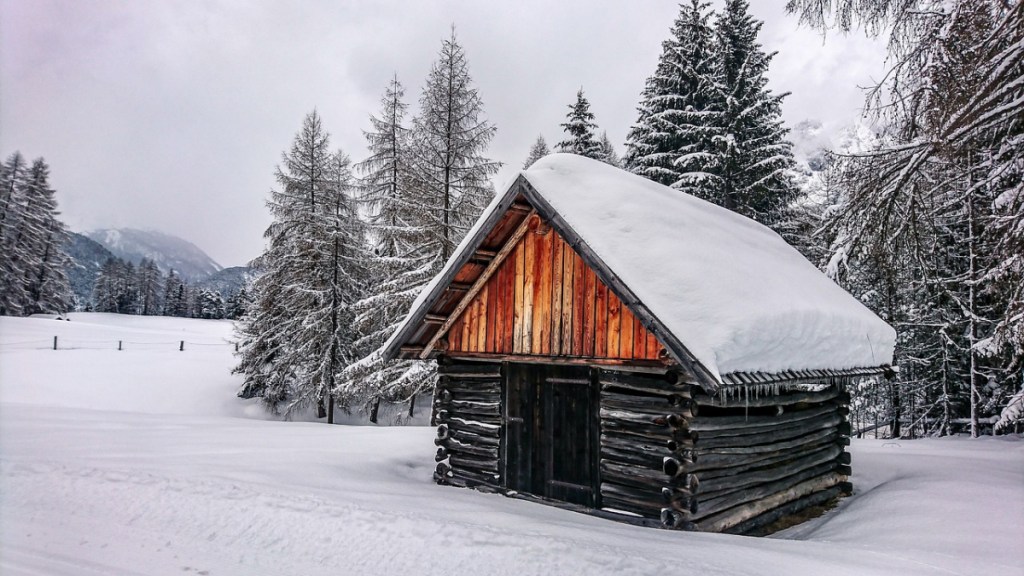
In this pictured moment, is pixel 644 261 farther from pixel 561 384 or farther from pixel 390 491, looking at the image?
pixel 390 491

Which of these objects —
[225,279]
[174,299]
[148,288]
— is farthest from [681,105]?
[225,279]

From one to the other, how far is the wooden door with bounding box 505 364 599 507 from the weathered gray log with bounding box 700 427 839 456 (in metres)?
1.84

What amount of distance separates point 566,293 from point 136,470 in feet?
23.0

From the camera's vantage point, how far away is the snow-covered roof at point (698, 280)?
769 cm

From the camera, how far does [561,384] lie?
9531 mm

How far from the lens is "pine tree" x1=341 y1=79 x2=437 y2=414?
18.3 metres

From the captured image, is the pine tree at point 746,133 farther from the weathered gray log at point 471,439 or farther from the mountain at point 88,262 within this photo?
the mountain at point 88,262

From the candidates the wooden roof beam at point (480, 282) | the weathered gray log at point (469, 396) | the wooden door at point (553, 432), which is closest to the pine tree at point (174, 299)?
the weathered gray log at point (469, 396)

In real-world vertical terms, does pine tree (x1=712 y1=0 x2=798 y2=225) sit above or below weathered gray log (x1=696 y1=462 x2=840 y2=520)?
above

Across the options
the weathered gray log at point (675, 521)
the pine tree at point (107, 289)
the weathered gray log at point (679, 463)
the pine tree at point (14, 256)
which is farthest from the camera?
the pine tree at point (107, 289)

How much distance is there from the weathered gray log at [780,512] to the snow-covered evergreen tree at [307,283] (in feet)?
56.8

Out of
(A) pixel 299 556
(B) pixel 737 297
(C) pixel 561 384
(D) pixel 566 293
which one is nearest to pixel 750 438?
(B) pixel 737 297

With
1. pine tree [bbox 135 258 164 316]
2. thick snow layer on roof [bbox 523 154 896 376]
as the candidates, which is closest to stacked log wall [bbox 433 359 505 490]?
thick snow layer on roof [bbox 523 154 896 376]

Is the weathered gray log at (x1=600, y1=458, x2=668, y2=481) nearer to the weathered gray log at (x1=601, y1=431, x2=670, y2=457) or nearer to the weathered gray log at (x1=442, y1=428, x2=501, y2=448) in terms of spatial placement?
the weathered gray log at (x1=601, y1=431, x2=670, y2=457)
